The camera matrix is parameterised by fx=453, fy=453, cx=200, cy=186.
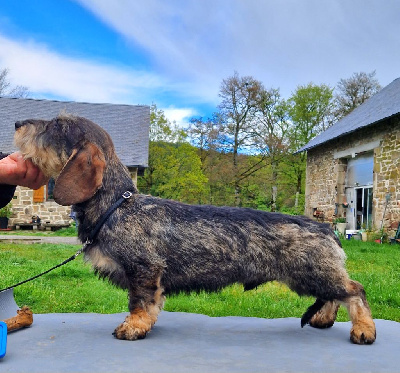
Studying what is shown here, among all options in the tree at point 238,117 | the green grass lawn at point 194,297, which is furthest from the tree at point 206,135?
the green grass lawn at point 194,297

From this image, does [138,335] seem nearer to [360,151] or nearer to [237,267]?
[237,267]

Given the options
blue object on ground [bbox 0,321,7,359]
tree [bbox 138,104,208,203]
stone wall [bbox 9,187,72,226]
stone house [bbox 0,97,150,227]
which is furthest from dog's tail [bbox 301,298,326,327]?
tree [bbox 138,104,208,203]

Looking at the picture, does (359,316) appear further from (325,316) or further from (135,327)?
(135,327)

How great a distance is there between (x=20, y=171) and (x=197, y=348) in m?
1.50

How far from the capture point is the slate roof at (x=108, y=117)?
2350 centimetres

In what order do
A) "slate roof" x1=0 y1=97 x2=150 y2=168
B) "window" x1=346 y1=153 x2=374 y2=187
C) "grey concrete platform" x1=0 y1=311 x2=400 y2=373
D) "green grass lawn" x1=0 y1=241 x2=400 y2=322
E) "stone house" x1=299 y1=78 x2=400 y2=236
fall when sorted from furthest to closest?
"slate roof" x1=0 y1=97 x2=150 y2=168 → "window" x1=346 y1=153 x2=374 y2=187 → "stone house" x1=299 y1=78 x2=400 y2=236 → "green grass lawn" x1=0 y1=241 x2=400 y2=322 → "grey concrete platform" x1=0 y1=311 x2=400 y2=373

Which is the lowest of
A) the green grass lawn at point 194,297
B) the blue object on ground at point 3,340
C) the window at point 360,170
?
the green grass lawn at point 194,297

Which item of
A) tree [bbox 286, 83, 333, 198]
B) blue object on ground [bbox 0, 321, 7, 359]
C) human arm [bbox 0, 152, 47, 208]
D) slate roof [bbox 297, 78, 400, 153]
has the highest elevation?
tree [bbox 286, 83, 333, 198]

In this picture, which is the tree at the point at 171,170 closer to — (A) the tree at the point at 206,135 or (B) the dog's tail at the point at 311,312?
(A) the tree at the point at 206,135

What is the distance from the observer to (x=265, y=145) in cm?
3195

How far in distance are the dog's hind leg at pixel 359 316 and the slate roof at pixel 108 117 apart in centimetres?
2009

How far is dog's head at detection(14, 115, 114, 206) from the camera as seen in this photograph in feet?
8.38

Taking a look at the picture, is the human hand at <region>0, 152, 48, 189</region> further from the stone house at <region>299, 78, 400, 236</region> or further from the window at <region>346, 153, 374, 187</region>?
the window at <region>346, 153, 374, 187</region>

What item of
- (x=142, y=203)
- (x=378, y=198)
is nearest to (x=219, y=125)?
(x=378, y=198)
